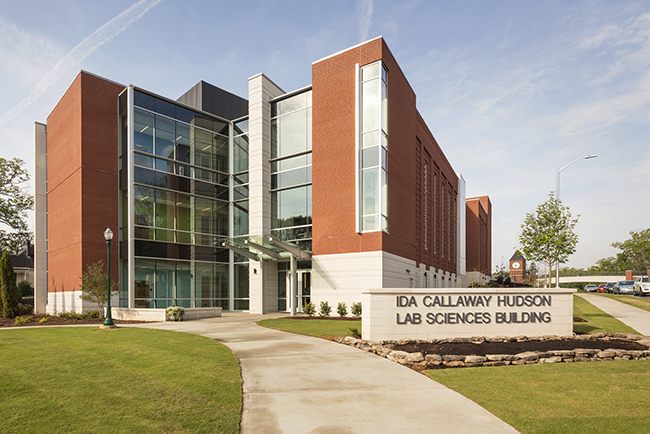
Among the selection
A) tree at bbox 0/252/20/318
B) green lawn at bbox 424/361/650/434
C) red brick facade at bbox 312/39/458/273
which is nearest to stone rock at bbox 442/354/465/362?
green lawn at bbox 424/361/650/434

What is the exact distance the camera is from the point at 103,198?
84.6 ft

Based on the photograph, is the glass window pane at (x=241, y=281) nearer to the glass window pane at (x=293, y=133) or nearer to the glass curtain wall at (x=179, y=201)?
the glass curtain wall at (x=179, y=201)

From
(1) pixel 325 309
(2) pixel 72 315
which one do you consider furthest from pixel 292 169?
(2) pixel 72 315

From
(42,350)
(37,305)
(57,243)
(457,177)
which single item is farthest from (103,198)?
(457,177)

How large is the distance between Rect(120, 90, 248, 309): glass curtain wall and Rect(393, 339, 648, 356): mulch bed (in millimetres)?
19851

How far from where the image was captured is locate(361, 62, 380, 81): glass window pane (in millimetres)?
24156

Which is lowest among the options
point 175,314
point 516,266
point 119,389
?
point 516,266

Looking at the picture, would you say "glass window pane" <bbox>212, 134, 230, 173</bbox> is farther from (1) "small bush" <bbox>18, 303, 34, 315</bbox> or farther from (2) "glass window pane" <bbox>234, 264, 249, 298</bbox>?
(1) "small bush" <bbox>18, 303, 34, 315</bbox>

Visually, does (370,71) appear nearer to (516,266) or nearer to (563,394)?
(563,394)

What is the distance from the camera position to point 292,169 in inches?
1095

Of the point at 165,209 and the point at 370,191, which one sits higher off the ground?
the point at 370,191

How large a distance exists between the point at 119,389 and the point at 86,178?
2227 centimetres

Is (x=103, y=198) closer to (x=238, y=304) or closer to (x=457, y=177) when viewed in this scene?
(x=238, y=304)

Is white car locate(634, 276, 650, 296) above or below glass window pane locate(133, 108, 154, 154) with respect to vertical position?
below
